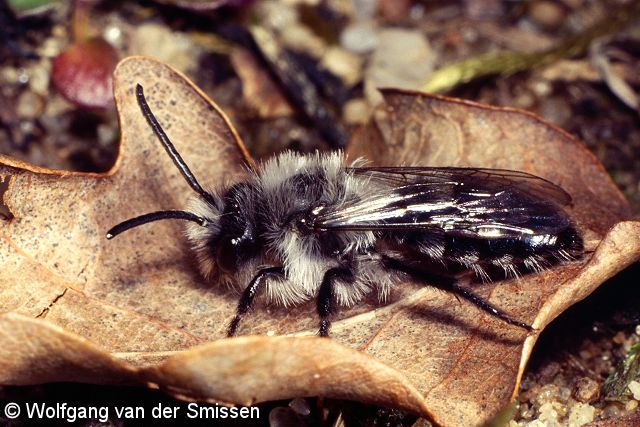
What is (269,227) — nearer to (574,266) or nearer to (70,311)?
(70,311)

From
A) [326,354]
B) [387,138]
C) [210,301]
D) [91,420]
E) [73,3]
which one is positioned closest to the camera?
[326,354]

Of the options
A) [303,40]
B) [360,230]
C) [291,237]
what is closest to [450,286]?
[360,230]

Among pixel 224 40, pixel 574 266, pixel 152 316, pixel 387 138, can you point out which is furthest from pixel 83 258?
pixel 224 40

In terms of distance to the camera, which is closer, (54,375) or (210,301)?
(54,375)

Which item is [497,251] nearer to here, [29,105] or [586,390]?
[586,390]

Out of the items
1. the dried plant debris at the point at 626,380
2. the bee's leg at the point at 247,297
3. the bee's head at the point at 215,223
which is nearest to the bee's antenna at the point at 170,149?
the bee's head at the point at 215,223

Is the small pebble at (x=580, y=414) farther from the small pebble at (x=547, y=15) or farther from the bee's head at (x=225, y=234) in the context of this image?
the small pebble at (x=547, y=15)
